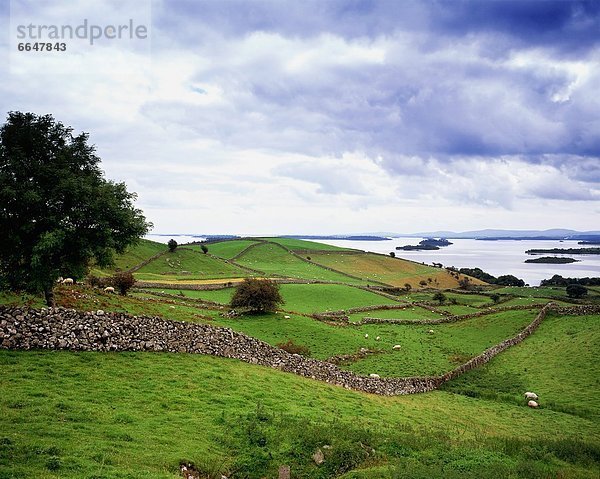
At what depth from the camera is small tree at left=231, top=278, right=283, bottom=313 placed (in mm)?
42781

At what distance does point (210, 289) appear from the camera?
206ft

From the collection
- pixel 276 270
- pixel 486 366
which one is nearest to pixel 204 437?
pixel 486 366

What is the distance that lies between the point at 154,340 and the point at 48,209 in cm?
923

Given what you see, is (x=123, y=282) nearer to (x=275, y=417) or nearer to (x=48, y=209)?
(x=48, y=209)

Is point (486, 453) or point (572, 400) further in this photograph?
point (572, 400)

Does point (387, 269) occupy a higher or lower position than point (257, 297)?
lower

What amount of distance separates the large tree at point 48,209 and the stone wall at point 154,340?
95.8 inches

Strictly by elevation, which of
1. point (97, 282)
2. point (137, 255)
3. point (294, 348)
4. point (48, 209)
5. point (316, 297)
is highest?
point (48, 209)

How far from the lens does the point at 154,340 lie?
2333 centimetres

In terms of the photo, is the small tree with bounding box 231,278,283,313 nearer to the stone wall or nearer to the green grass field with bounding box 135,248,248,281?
the stone wall

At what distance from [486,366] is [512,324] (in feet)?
52.6

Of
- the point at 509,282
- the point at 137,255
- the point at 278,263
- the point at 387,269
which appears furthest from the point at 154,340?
the point at 509,282

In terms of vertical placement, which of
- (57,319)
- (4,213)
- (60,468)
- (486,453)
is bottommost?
(486,453)

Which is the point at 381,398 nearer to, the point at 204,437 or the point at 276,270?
the point at 204,437
